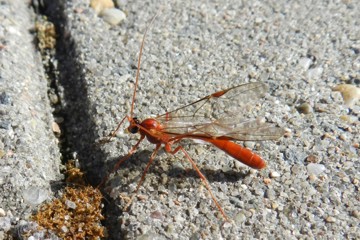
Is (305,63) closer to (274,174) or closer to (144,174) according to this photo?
(274,174)

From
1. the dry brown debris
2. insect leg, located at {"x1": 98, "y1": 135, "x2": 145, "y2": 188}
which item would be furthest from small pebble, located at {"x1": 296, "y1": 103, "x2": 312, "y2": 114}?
the dry brown debris

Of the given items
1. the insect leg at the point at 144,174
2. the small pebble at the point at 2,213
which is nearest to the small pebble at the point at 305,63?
the insect leg at the point at 144,174

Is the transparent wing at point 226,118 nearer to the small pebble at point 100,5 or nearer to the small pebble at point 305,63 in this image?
the small pebble at point 305,63

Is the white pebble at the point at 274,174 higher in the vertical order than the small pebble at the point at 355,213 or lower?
higher

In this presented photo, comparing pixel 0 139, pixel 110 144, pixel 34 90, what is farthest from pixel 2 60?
pixel 110 144

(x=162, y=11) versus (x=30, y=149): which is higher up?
(x=162, y=11)

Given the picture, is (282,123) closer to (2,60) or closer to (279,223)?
(279,223)
